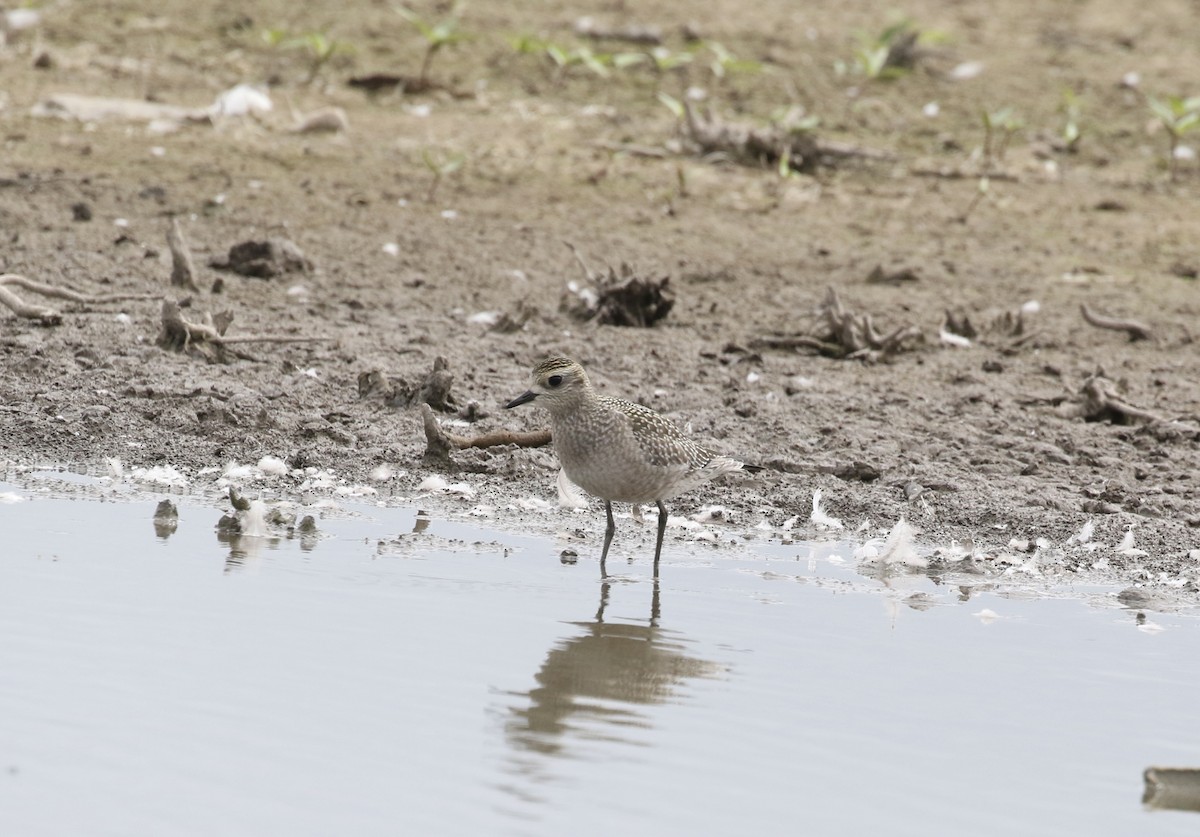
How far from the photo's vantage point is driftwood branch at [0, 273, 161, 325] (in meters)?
10.8

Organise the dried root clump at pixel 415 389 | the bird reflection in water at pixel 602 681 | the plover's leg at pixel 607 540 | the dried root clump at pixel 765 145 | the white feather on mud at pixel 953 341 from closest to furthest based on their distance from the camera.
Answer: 1. the bird reflection in water at pixel 602 681
2. the plover's leg at pixel 607 540
3. the dried root clump at pixel 415 389
4. the white feather on mud at pixel 953 341
5. the dried root clump at pixel 765 145

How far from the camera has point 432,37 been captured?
15828mm

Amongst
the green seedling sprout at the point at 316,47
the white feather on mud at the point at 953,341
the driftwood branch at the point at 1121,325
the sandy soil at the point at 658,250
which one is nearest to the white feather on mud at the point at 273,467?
the sandy soil at the point at 658,250

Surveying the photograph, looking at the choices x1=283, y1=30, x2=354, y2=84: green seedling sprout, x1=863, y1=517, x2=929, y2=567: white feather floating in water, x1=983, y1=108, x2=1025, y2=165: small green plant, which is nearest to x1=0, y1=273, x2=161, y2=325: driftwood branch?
x1=863, y1=517, x2=929, y2=567: white feather floating in water

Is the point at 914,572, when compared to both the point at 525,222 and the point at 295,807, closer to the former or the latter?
the point at 295,807

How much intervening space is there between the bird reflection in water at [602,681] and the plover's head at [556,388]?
1.33 m

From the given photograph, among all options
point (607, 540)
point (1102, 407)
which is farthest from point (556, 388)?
point (1102, 407)

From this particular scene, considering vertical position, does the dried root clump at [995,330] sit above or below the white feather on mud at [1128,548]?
above

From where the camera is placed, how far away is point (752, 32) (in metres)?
18.8

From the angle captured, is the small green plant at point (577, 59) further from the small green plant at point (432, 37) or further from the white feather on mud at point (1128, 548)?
the white feather on mud at point (1128, 548)

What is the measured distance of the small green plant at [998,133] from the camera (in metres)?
14.9

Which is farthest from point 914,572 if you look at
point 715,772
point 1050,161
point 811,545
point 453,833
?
point 1050,161

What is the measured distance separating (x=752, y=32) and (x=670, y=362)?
853 centimetres

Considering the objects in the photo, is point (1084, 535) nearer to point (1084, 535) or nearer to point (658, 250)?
point (1084, 535)
